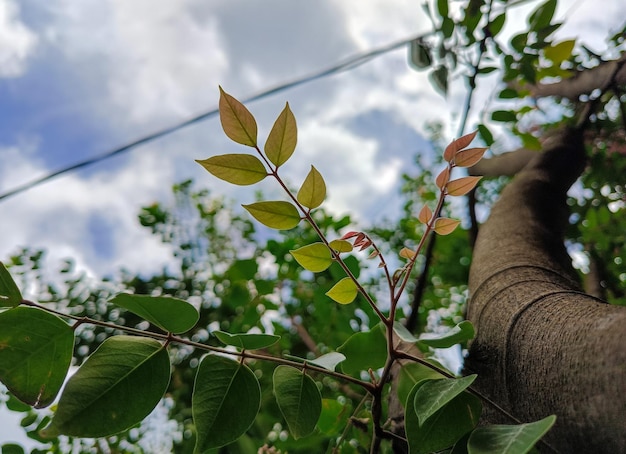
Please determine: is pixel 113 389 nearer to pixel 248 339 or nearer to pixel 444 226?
pixel 248 339

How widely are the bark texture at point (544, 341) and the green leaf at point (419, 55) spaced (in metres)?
0.33

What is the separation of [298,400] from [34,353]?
17 cm

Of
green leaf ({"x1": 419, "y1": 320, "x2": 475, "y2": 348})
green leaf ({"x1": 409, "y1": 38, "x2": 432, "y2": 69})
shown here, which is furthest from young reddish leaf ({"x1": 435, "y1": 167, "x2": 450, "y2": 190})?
green leaf ({"x1": 409, "y1": 38, "x2": 432, "y2": 69})

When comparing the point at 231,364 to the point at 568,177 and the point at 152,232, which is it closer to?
the point at 568,177

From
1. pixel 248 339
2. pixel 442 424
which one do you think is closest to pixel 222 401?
pixel 248 339

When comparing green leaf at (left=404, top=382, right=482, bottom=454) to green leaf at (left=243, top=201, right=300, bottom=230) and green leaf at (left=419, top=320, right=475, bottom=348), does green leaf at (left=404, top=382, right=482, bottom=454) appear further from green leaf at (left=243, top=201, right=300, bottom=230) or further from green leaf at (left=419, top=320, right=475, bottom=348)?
green leaf at (left=243, top=201, right=300, bottom=230)

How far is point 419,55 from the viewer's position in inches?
33.5

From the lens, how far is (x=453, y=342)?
34 centimetres

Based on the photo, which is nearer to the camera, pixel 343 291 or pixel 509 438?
pixel 509 438

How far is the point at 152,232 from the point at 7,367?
1.28 metres

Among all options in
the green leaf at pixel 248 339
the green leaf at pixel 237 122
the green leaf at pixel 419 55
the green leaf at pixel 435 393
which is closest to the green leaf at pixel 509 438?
the green leaf at pixel 435 393

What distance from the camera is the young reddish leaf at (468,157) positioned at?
375mm

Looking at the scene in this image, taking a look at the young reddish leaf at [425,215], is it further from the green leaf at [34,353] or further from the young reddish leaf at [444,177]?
the green leaf at [34,353]

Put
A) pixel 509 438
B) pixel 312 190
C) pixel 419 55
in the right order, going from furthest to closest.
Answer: pixel 419 55, pixel 312 190, pixel 509 438
